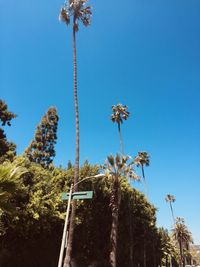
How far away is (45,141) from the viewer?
145 feet

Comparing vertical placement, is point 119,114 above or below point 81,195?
above

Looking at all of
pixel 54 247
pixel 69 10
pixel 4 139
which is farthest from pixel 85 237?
pixel 69 10

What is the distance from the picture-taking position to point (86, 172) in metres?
29.5

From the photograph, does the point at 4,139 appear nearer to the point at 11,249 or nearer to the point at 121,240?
the point at 11,249

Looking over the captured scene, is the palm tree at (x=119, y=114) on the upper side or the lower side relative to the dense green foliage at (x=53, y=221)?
upper

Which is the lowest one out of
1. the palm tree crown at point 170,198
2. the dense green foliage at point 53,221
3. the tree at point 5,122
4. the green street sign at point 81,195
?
the green street sign at point 81,195

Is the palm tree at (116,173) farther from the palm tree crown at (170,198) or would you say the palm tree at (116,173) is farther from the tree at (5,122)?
the palm tree crown at (170,198)

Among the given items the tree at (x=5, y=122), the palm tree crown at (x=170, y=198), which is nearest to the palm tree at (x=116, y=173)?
the tree at (x=5, y=122)

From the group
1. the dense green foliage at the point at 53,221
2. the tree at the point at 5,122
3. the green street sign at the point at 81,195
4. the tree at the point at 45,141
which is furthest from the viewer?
the tree at the point at 45,141

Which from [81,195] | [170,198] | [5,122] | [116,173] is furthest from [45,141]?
[170,198]

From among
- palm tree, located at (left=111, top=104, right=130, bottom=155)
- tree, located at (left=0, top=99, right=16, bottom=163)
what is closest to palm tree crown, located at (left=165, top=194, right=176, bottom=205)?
palm tree, located at (left=111, top=104, right=130, bottom=155)

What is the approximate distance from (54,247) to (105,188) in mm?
8517

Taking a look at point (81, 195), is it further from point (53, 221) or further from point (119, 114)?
point (119, 114)

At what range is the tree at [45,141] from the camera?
42125 millimetres
